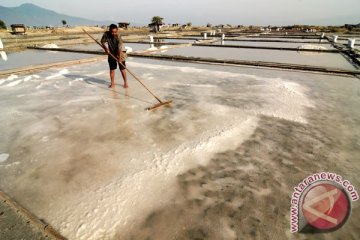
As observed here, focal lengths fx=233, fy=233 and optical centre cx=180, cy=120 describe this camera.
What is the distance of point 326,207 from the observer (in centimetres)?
224

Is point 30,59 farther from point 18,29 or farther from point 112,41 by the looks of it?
point 18,29

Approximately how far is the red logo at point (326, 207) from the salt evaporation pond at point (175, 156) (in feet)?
0.29

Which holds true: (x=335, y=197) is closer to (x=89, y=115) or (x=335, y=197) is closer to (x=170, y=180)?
(x=170, y=180)

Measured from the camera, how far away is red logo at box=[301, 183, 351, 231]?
211cm

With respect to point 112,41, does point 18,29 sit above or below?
above

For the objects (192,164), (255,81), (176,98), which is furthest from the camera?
(255,81)

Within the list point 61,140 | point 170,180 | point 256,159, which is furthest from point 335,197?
point 61,140

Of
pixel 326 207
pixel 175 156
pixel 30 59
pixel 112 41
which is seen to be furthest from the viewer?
pixel 30 59

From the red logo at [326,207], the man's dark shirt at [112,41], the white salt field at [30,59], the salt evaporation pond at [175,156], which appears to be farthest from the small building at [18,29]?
the red logo at [326,207]

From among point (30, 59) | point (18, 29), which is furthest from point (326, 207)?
point (18, 29)

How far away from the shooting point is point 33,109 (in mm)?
4855

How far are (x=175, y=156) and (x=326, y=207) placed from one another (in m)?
1.75

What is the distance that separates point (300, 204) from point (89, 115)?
380 centimetres

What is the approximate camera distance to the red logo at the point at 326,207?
A: 83.0 inches
